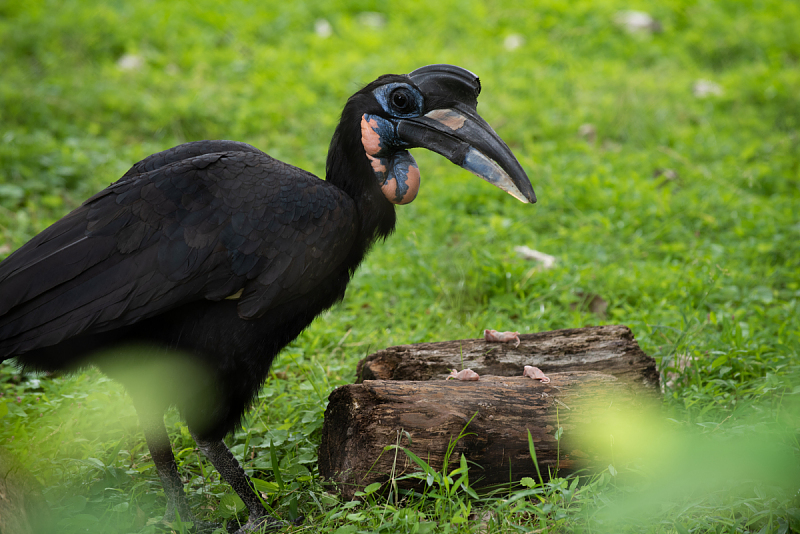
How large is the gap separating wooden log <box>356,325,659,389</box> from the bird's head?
680 millimetres

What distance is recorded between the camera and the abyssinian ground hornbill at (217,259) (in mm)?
2168

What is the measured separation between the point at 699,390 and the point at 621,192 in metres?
2.25

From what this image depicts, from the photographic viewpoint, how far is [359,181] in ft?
8.19

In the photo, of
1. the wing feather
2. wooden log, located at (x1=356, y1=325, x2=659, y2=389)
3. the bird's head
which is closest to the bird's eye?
the bird's head

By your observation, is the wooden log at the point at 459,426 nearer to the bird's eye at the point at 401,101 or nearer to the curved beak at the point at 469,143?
the curved beak at the point at 469,143

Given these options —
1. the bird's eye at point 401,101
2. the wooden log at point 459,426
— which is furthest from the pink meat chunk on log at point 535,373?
the bird's eye at point 401,101

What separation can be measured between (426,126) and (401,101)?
127 mm

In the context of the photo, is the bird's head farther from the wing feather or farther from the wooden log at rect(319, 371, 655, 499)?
the wooden log at rect(319, 371, 655, 499)

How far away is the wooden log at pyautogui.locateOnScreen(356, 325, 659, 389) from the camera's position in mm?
2719

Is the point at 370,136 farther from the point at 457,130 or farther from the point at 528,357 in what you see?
A: the point at 528,357

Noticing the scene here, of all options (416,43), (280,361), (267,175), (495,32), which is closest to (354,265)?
(267,175)

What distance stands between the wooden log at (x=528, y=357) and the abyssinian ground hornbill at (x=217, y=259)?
1.52ft

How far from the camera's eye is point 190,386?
2328 millimetres

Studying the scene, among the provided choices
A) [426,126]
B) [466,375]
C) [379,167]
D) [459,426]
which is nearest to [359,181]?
[379,167]
